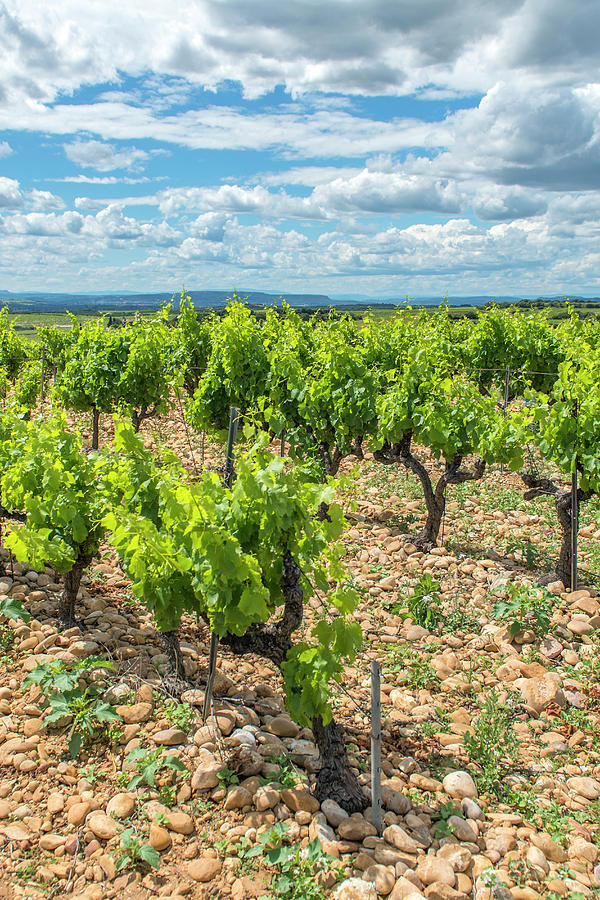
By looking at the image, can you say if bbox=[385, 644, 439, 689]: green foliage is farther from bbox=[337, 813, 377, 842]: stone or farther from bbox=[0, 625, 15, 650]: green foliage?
bbox=[0, 625, 15, 650]: green foliage

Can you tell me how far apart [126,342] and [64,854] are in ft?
37.1

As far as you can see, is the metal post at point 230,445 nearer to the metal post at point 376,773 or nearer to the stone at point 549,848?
the metal post at point 376,773

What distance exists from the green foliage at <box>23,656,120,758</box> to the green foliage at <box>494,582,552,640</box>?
3904mm

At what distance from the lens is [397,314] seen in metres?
13.1

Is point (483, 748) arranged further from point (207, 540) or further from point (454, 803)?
point (207, 540)

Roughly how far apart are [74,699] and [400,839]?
93.3 inches

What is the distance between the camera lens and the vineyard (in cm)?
357

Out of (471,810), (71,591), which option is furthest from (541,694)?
(71,591)

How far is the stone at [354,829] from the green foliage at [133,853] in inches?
41.6

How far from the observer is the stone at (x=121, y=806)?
3740 mm


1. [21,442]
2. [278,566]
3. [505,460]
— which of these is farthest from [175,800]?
[505,460]

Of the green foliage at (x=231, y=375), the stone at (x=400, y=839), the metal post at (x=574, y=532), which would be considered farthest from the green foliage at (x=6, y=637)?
the green foliage at (x=231, y=375)

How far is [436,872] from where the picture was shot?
3475 millimetres

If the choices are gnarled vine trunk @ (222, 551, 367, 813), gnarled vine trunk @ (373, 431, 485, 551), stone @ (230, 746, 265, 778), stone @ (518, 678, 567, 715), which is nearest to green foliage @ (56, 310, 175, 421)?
gnarled vine trunk @ (373, 431, 485, 551)
